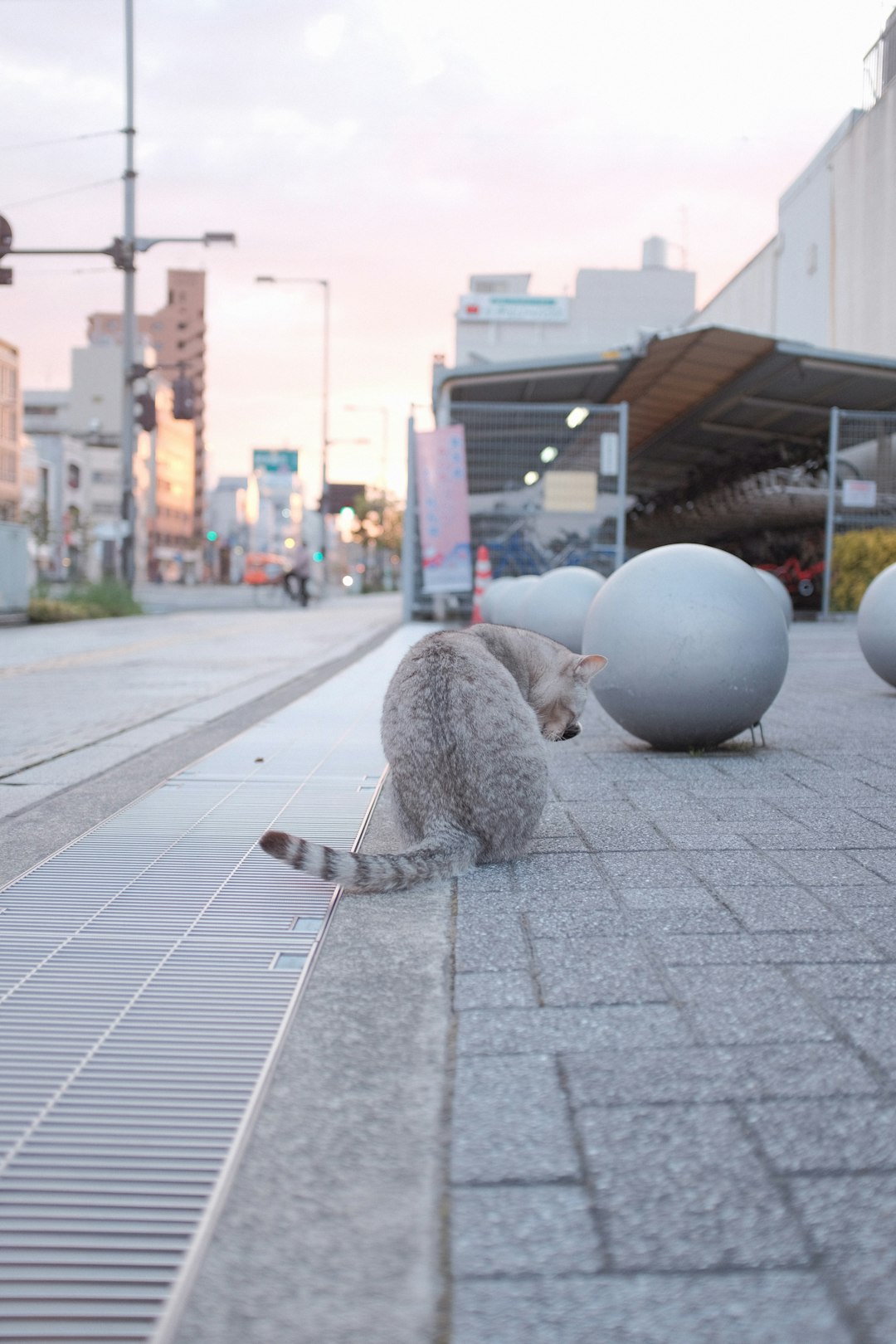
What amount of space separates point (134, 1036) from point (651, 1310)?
4.47 feet

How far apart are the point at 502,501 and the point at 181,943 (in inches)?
657

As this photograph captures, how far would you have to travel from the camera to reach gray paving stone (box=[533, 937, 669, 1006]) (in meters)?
2.55

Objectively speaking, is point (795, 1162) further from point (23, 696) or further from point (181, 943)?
point (23, 696)

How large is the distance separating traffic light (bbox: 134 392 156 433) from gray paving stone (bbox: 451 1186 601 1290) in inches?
879

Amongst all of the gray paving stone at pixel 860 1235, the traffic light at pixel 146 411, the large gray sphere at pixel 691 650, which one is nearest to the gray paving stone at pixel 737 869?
the gray paving stone at pixel 860 1235

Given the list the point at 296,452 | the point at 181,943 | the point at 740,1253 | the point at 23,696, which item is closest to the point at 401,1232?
the point at 740,1253

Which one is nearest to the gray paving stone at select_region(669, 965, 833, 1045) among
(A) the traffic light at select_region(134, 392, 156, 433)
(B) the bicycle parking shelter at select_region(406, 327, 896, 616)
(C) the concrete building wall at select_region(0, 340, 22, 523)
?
(B) the bicycle parking shelter at select_region(406, 327, 896, 616)

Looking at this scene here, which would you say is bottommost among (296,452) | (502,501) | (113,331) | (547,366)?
(502,501)

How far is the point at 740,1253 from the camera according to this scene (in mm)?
1603

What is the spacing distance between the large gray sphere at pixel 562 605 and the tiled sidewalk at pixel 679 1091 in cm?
687

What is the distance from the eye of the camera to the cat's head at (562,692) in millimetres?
4746

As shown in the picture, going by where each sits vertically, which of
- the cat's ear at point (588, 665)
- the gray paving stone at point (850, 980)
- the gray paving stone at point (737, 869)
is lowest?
the gray paving stone at point (850, 980)

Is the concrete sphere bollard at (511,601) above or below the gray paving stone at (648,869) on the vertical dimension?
above

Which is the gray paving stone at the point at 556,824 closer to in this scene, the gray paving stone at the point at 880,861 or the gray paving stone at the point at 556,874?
the gray paving stone at the point at 556,874
